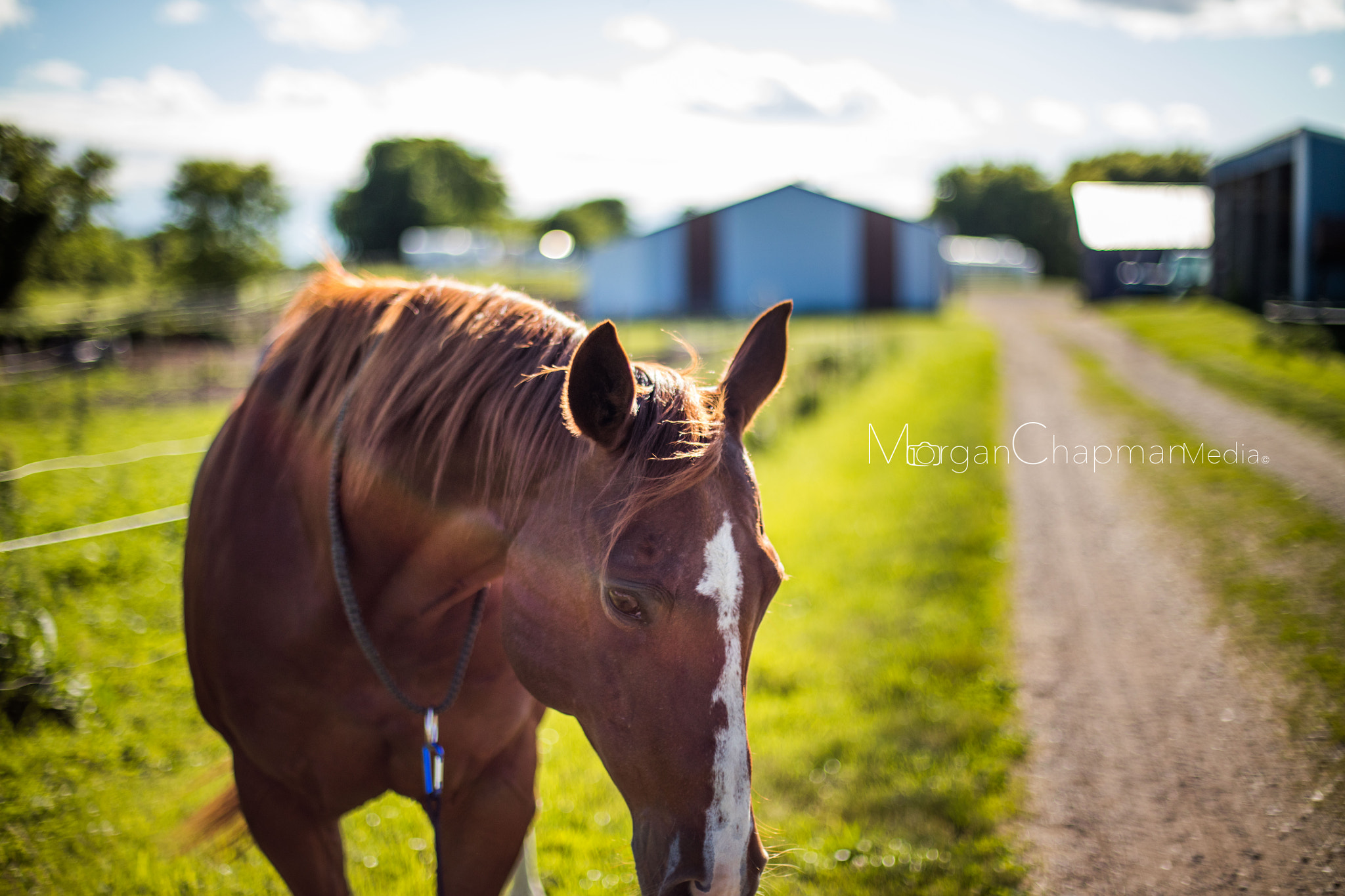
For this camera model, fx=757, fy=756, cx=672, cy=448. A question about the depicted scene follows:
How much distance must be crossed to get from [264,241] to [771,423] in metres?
29.9

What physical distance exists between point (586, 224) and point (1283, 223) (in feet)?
218

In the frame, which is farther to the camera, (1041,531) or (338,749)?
(1041,531)

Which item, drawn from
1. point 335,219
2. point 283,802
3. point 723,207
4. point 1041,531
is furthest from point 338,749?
point 335,219

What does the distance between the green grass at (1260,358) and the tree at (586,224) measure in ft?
190

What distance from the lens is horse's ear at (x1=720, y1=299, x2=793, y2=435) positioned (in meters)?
1.60

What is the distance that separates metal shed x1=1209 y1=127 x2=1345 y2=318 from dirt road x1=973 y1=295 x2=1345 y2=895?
12.7 m

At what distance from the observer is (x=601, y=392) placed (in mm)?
1356

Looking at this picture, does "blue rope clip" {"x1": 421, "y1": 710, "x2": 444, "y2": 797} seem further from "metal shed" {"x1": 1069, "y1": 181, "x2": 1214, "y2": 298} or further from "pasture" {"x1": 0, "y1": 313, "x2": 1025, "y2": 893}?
"metal shed" {"x1": 1069, "y1": 181, "x2": 1214, "y2": 298}

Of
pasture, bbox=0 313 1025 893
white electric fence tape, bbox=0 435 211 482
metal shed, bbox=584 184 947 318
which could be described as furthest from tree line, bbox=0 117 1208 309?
metal shed, bbox=584 184 947 318

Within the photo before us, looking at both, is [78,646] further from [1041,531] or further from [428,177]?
[428,177]

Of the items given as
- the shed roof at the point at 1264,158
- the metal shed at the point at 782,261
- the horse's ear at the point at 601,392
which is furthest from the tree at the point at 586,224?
the horse's ear at the point at 601,392

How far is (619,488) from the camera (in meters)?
1.36

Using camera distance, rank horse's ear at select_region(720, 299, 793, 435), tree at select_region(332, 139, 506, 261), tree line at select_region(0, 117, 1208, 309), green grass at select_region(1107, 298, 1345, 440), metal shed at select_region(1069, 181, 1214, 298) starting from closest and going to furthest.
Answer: horse's ear at select_region(720, 299, 793, 435)
tree line at select_region(0, 117, 1208, 309)
green grass at select_region(1107, 298, 1345, 440)
metal shed at select_region(1069, 181, 1214, 298)
tree at select_region(332, 139, 506, 261)

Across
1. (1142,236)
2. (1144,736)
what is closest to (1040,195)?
(1142,236)
